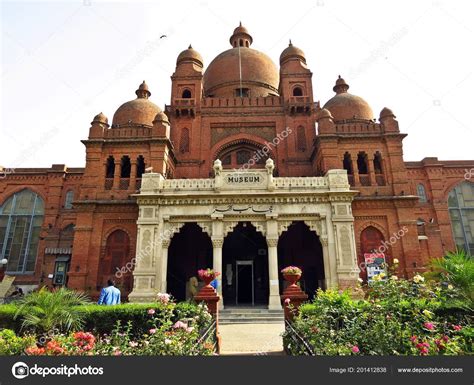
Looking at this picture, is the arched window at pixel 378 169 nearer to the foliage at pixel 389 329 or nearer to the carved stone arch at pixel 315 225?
the carved stone arch at pixel 315 225

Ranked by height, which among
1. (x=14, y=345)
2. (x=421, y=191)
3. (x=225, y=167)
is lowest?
(x=14, y=345)

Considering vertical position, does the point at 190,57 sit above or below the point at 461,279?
above

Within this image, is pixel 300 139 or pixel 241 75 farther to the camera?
pixel 241 75

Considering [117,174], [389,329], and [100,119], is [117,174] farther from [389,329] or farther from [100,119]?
[389,329]

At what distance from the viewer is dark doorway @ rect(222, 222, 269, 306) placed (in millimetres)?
19172

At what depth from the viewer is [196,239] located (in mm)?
19828

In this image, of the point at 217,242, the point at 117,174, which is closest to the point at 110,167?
the point at 117,174

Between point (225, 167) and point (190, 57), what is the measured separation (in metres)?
9.71

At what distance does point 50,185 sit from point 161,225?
15318mm

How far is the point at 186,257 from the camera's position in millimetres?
19609

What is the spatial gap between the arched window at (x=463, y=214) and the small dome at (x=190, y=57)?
22258 mm

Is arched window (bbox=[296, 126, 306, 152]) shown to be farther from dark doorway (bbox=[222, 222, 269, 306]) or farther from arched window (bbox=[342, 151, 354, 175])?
dark doorway (bbox=[222, 222, 269, 306])

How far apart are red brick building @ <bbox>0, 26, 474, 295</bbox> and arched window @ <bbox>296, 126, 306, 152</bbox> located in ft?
0.77

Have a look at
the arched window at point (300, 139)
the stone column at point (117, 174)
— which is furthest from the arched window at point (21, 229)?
the arched window at point (300, 139)
